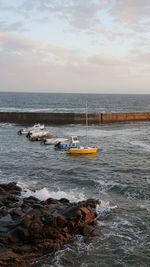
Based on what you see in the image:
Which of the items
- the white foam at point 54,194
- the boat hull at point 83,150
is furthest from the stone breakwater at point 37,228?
the boat hull at point 83,150

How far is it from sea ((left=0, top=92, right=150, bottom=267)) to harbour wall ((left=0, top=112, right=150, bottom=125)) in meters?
15.5

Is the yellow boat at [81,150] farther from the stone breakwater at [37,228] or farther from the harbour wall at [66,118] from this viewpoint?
the harbour wall at [66,118]

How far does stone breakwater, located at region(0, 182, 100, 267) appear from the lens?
1683cm

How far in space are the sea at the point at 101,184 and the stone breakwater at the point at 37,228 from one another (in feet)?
1.77

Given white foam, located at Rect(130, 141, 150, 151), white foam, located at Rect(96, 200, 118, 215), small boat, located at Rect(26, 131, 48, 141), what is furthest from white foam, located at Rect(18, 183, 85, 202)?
small boat, located at Rect(26, 131, 48, 141)

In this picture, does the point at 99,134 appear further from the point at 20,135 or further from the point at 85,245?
the point at 85,245

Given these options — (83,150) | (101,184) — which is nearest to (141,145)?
(83,150)

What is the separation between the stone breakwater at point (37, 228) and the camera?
1683 centimetres

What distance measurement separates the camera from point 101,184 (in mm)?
29875

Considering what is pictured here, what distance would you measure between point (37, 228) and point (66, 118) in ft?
197

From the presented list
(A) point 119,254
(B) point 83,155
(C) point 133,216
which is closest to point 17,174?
(B) point 83,155

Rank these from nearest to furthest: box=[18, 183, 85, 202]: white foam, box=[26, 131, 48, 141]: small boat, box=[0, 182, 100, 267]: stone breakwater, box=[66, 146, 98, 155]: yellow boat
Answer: box=[0, 182, 100, 267]: stone breakwater < box=[18, 183, 85, 202]: white foam < box=[66, 146, 98, 155]: yellow boat < box=[26, 131, 48, 141]: small boat

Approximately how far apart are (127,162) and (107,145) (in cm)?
1264

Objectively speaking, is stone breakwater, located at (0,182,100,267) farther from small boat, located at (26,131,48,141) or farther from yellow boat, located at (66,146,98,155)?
small boat, located at (26,131,48,141)
